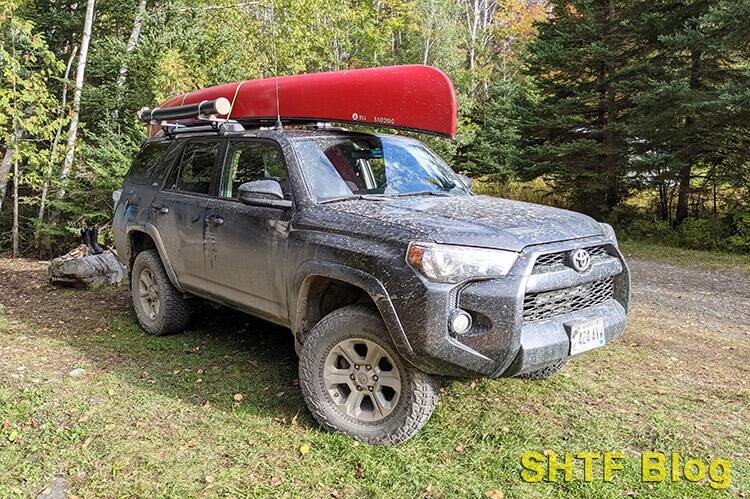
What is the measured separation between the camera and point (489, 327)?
2996mm

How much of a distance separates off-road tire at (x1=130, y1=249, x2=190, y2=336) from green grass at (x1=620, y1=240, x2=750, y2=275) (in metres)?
10.4

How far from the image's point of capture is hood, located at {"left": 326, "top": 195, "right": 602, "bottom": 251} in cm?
309

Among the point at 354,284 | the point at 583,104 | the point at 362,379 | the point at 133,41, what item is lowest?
the point at 362,379

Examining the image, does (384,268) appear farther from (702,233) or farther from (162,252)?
(702,233)

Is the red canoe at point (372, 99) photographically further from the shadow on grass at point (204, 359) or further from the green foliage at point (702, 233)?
the green foliage at point (702, 233)

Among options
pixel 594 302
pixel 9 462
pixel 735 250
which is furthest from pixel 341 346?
pixel 735 250

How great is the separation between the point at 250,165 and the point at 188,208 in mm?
820

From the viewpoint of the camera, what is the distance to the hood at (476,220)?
3092 millimetres

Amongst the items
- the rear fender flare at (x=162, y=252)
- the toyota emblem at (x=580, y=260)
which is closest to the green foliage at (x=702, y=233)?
the toyota emblem at (x=580, y=260)


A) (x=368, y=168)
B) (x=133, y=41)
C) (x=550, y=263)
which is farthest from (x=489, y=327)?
(x=133, y=41)

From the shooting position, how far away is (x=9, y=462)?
3229 mm

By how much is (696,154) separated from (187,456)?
13.8m

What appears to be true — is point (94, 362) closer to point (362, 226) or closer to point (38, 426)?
point (38, 426)

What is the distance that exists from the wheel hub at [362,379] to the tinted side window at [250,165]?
4.55 ft
